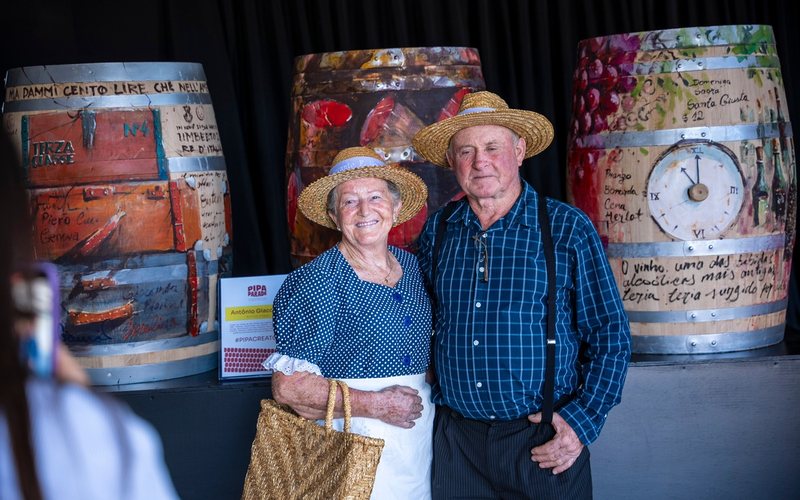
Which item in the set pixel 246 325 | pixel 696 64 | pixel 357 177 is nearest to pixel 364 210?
pixel 357 177

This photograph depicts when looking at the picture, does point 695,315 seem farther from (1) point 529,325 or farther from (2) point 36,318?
(2) point 36,318

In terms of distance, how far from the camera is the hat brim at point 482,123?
8.80ft

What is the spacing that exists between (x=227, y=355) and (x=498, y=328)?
108 centimetres

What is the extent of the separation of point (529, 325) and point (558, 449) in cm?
30

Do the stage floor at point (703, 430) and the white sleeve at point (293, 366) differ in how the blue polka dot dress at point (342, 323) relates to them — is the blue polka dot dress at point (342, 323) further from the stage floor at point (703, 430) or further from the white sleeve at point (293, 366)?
the stage floor at point (703, 430)

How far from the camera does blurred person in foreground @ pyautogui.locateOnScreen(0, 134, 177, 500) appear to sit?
2.64 feet

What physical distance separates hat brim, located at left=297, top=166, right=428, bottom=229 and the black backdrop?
4.75ft

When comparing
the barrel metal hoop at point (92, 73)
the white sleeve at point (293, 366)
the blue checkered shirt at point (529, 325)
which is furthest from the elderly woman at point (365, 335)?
the barrel metal hoop at point (92, 73)

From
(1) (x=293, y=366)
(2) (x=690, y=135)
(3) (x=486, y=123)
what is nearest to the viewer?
(1) (x=293, y=366)

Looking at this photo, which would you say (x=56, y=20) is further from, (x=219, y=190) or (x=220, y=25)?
(x=219, y=190)

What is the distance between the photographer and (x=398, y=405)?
2516mm

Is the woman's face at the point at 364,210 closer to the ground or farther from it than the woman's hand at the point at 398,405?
farther from it

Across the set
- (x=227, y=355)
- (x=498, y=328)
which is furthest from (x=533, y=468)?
(x=227, y=355)

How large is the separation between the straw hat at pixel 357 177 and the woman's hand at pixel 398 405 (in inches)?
21.1
